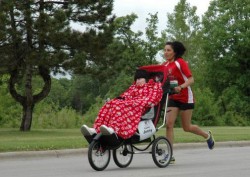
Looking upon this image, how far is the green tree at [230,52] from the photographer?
63.0 metres

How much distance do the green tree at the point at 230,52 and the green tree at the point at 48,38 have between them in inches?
1352

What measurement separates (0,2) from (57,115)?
1463cm

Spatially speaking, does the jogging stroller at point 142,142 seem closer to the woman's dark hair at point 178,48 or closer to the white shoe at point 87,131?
the white shoe at point 87,131

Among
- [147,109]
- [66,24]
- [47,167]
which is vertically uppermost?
[66,24]

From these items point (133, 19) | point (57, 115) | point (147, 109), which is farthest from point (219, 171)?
point (133, 19)

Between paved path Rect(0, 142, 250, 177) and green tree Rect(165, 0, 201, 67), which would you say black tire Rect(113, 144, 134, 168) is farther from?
green tree Rect(165, 0, 201, 67)

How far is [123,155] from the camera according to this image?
1062 centimetres

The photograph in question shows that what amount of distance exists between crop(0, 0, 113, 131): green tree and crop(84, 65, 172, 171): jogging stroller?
16.0 metres

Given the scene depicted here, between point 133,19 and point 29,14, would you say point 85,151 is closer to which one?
point 29,14

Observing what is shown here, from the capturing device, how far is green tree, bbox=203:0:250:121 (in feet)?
207

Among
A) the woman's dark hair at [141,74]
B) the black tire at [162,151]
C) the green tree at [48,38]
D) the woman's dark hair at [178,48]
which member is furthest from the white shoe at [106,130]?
the green tree at [48,38]

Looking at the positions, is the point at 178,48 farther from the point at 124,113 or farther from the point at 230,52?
the point at 230,52

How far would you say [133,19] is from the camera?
58719mm

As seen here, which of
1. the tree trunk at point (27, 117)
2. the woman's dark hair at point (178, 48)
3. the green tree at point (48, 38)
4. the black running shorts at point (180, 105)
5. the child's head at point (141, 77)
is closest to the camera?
the child's head at point (141, 77)
